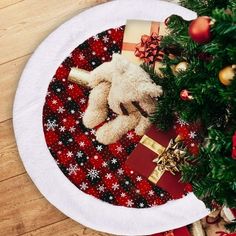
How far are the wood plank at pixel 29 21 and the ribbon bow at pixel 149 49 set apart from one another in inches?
6.6

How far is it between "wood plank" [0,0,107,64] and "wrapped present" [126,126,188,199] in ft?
1.27

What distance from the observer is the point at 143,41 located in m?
1.19

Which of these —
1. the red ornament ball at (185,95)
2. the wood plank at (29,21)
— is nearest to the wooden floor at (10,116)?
the wood plank at (29,21)

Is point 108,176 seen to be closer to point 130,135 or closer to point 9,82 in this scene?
point 130,135

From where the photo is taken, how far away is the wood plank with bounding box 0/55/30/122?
1211 millimetres

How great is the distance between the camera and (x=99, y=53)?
121 cm

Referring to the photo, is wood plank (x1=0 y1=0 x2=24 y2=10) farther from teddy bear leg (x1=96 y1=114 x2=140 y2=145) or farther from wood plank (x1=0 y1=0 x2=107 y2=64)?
teddy bear leg (x1=96 y1=114 x2=140 y2=145)

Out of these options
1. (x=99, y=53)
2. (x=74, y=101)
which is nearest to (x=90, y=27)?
(x=99, y=53)

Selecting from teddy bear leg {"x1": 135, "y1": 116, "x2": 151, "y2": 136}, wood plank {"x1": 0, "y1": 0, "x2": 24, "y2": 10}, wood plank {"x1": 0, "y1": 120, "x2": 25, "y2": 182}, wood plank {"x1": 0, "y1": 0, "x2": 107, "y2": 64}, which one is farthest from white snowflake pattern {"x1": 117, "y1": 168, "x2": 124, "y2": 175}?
wood plank {"x1": 0, "y1": 0, "x2": 24, "y2": 10}

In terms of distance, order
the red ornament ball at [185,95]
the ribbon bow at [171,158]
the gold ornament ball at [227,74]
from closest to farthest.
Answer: the gold ornament ball at [227,74], the red ornament ball at [185,95], the ribbon bow at [171,158]

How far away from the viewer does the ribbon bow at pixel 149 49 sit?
1.17 metres

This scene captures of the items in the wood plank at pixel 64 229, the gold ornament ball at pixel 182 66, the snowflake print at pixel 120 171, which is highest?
the gold ornament ball at pixel 182 66

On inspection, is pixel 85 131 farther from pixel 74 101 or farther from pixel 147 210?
pixel 147 210

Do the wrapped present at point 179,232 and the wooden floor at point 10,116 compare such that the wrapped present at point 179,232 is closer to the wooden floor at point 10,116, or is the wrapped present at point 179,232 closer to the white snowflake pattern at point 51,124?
the wooden floor at point 10,116
